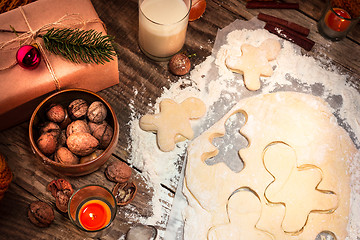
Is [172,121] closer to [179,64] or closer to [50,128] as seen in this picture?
[179,64]

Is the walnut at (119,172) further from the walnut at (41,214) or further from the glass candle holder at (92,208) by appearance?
the walnut at (41,214)

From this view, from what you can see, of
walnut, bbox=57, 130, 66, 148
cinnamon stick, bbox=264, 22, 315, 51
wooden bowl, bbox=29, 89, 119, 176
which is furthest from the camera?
cinnamon stick, bbox=264, 22, 315, 51

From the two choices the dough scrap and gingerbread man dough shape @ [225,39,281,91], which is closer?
the dough scrap

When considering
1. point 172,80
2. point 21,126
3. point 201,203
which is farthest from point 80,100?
point 201,203

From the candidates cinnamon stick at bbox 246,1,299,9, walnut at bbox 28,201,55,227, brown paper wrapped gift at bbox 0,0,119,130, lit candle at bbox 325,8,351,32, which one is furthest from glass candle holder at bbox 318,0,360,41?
walnut at bbox 28,201,55,227

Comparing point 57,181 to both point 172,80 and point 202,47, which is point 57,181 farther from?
point 202,47

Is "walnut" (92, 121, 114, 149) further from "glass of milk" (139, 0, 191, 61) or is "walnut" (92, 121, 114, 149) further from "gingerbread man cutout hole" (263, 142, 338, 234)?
"gingerbread man cutout hole" (263, 142, 338, 234)
